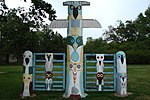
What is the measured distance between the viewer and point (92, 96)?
36.4ft

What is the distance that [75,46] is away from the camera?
11031mm

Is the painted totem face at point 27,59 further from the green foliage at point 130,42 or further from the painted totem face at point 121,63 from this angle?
the green foliage at point 130,42

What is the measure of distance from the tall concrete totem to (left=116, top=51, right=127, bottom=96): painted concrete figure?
140cm

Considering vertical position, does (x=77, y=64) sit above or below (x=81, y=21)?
below

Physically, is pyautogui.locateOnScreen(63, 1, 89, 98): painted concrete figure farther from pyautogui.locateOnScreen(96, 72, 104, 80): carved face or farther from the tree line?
the tree line

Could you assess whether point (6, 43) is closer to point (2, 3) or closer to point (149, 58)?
point (149, 58)

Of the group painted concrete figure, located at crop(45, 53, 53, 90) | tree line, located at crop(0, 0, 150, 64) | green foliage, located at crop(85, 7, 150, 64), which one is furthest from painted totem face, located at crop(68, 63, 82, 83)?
green foliage, located at crop(85, 7, 150, 64)

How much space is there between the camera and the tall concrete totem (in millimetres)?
10875

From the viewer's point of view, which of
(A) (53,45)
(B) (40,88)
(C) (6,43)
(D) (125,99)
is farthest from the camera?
(A) (53,45)

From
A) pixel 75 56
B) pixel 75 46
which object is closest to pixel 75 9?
pixel 75 46

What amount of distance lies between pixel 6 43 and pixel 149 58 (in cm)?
2138

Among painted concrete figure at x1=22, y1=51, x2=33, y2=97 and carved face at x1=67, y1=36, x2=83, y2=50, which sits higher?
carved face at x1=67, y1=36, x2=83, y2=50

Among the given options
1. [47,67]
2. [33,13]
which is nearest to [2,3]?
[33,13]

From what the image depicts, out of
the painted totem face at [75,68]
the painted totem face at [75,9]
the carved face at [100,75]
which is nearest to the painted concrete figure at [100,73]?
the carved face at [100,75]
